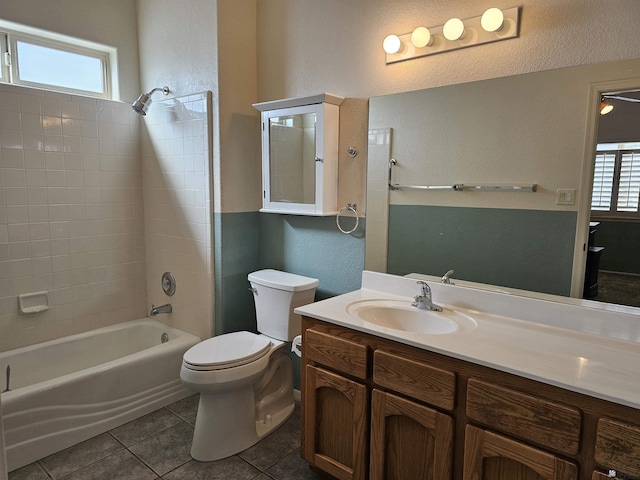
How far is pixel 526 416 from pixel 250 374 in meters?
1.31

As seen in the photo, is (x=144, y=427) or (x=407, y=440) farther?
(x=144, y=427)

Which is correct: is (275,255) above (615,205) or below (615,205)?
below

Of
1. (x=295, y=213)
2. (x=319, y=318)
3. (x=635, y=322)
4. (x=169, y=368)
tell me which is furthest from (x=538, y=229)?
(x=169, y=368)

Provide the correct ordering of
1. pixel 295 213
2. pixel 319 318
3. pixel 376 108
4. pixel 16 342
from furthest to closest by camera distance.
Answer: pixel 16 342, pixel 295 213, pixel 376 108, pixel 319 318

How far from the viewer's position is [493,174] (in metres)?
1.84

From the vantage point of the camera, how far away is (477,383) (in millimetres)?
1372

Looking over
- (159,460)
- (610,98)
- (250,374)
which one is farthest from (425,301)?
(159,460)

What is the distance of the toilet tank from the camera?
94.0 inches

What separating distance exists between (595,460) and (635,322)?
0.61m

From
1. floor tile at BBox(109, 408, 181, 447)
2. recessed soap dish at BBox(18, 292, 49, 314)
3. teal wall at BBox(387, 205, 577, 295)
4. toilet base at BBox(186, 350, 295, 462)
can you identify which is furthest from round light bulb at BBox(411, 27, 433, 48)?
recessed soap dish at BBox(18, 292, 49, 314)

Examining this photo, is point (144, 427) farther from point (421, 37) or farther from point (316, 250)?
point (421, 37)

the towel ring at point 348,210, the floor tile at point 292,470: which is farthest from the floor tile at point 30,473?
the towel ring at point 348,210

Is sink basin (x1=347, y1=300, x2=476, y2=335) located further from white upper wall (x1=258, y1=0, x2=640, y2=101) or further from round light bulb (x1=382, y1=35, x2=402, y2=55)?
round light bulb (x1=382, y1=35, x2=402, y2=55)

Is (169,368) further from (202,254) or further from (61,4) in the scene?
(61,4)
